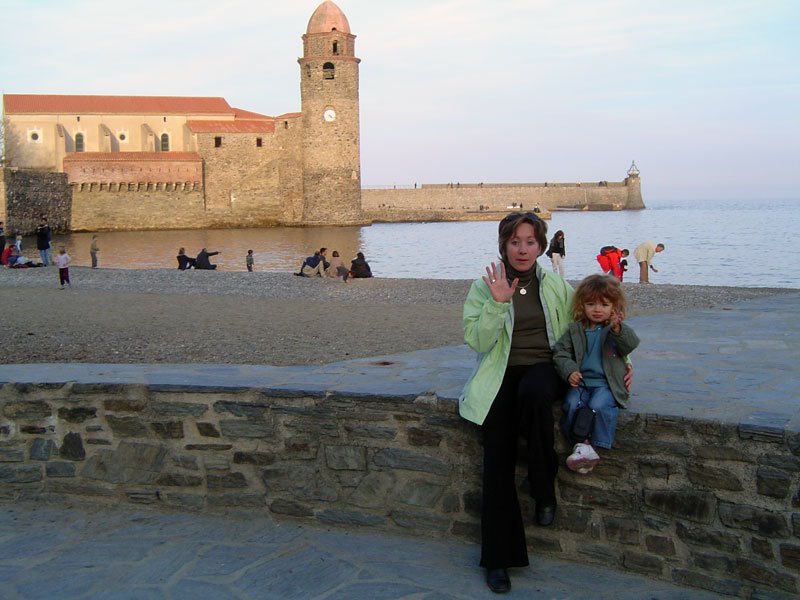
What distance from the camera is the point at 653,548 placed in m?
2.99

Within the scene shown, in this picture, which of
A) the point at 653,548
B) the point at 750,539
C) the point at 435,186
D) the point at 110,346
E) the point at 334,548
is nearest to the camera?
the point at 750,539

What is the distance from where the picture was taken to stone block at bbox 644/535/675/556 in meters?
2.95

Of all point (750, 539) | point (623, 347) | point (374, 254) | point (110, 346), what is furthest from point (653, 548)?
point (374, 254)

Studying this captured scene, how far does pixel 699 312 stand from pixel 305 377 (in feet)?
15.9

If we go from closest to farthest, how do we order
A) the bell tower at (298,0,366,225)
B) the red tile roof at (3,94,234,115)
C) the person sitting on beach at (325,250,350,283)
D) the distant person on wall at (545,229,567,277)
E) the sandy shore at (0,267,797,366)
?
the sandy shore at (0,267,797,366) < the distant person on wall at (545,229,567,277) < the person sitting on beach at (325,250,350,283) < the bell tower at (298,0,366,225) < the red tile roof at (3,94,234,115)

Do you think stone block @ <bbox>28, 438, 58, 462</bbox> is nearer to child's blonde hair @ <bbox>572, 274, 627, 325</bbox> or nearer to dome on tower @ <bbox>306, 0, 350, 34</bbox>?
child's blonde hair @ <bbox>572, 274, 627, 325</bbox>

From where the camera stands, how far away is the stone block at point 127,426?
12.2 ft

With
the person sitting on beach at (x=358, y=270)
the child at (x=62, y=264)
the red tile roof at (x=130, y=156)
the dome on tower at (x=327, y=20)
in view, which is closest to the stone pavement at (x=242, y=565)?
the child at (x=62, y=264)

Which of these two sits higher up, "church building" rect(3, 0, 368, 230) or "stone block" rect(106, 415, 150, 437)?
"church building" rect(3, 0, 368, 230)

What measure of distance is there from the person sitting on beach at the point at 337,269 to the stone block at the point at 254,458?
14.9 metres

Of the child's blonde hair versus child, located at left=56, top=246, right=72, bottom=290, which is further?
child, located at left=56, top=246, right=72, bottom=290

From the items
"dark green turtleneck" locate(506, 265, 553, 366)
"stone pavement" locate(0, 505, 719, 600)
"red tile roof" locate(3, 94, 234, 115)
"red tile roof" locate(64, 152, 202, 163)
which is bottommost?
"stone pavement" locate(0, 505, 719, 600)

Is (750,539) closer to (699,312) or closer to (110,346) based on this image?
(699,312)

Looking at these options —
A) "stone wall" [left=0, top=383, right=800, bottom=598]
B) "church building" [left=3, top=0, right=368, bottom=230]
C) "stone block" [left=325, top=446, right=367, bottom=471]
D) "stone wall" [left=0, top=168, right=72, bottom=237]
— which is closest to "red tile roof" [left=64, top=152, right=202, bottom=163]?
"church building" [left=3, top=0, right=368, bottom=230]
